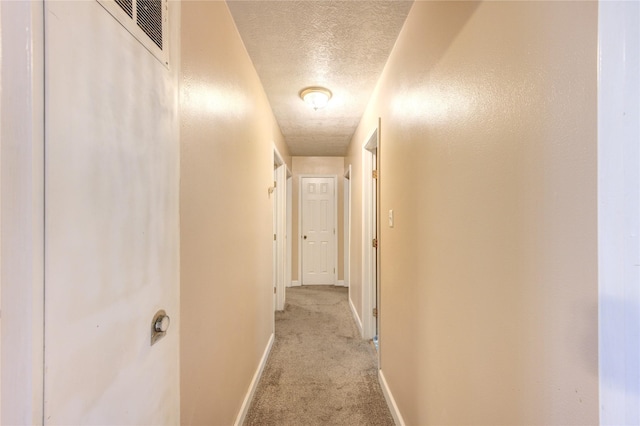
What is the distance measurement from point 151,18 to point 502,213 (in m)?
1.10

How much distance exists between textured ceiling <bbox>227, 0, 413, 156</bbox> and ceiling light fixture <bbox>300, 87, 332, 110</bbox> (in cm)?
5

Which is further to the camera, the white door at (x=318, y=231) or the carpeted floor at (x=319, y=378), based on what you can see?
the white door at (x=318, y=231)

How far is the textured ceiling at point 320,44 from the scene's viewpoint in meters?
1.37

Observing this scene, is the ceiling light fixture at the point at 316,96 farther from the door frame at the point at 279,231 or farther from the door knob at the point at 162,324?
the door knob at the point at 162,324

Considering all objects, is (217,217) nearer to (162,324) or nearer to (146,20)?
(162,324)

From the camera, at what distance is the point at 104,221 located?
585mm

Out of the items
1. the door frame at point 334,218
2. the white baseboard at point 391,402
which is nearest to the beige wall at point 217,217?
the white baseboard at point 391,402

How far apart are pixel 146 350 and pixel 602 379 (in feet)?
3.21

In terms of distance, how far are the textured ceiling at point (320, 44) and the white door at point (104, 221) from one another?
0.90 metres

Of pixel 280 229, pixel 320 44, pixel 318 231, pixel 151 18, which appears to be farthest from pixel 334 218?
pixel 151 18

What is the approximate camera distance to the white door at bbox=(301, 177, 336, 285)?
4.79 metres

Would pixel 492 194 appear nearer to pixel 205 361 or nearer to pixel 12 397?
pixel 12 397

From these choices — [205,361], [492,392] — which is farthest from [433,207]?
[205,361]

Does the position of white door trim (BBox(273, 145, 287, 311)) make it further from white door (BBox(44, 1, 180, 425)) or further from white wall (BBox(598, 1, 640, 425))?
white wall (BBox(598, 1, 640, 425))
